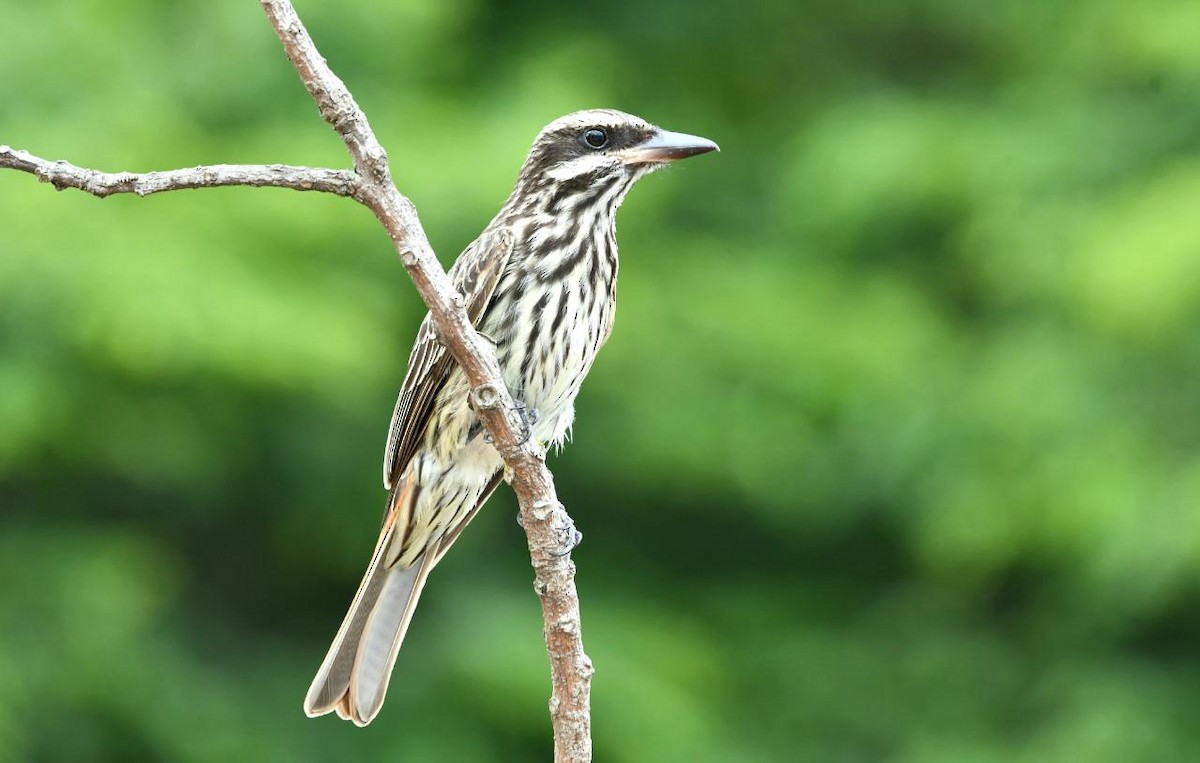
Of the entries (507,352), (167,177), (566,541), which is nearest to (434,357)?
(507,352)

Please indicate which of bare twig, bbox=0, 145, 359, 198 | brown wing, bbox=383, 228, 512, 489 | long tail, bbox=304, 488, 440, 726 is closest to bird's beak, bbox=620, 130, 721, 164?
brown wing, bbox=383, 228, 512, 489

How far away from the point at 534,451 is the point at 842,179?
514 cm

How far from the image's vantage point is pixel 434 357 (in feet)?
15.8

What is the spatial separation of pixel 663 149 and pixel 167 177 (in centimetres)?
195

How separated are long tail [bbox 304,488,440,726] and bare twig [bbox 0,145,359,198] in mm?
1721

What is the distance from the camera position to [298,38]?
3.11 m

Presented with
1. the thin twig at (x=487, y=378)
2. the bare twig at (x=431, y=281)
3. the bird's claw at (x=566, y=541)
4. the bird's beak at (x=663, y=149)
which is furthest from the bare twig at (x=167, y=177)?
the bird's beak at (x=663, y=149)

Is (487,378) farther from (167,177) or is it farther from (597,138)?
(597,138)

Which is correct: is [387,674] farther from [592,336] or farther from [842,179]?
[842,179]

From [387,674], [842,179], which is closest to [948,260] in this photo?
[842,179]

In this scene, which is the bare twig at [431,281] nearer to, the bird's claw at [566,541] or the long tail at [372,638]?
the bird's claw at [566,541]

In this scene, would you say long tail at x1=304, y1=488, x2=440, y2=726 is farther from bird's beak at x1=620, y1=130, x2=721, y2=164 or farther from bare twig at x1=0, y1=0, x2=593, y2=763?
bird's beak at x1=620, y1=130, x2=721, y2=164

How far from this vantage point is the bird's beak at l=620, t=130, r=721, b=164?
466 cm

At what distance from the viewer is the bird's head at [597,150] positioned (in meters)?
4.86
